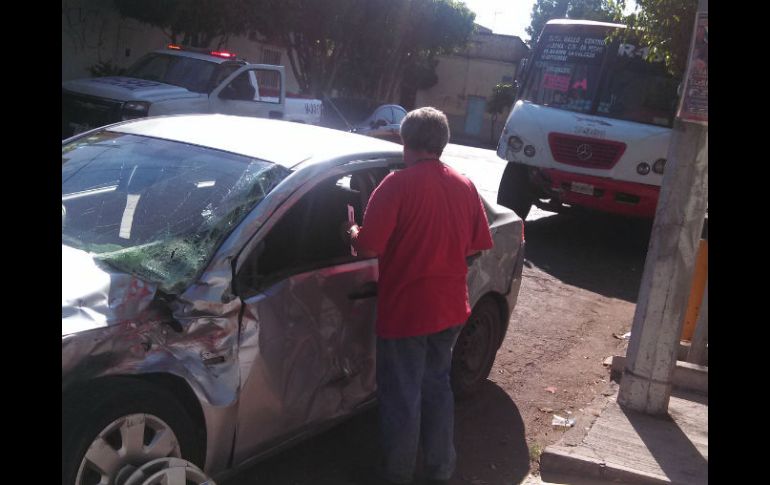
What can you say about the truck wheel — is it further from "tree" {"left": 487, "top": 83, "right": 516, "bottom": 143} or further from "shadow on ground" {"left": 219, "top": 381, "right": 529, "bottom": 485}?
"tree" {"left": 487, "top": 83, "right": 516, "bottom": 143}

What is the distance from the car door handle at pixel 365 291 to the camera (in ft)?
13.0

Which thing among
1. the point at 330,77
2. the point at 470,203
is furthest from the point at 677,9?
the point at 330,77

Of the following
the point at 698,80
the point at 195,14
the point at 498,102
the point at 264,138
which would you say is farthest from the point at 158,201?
the point at 498,102

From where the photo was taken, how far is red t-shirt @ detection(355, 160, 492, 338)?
146 inches

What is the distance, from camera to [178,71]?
13359mm


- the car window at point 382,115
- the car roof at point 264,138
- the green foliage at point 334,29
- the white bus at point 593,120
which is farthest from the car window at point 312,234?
the green foliage at point 334,29

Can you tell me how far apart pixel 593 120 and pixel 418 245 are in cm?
744

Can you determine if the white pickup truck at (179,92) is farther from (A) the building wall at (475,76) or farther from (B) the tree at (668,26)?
(A) the building wall at (475,76)

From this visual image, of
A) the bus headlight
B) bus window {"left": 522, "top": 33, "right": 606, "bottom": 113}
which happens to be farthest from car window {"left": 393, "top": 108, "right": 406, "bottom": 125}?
the bus headlight

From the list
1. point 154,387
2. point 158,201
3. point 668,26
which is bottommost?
point 154,387

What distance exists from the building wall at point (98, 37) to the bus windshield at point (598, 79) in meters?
11.5

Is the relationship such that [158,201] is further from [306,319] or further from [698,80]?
[698,80]

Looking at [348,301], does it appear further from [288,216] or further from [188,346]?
[188,346]
